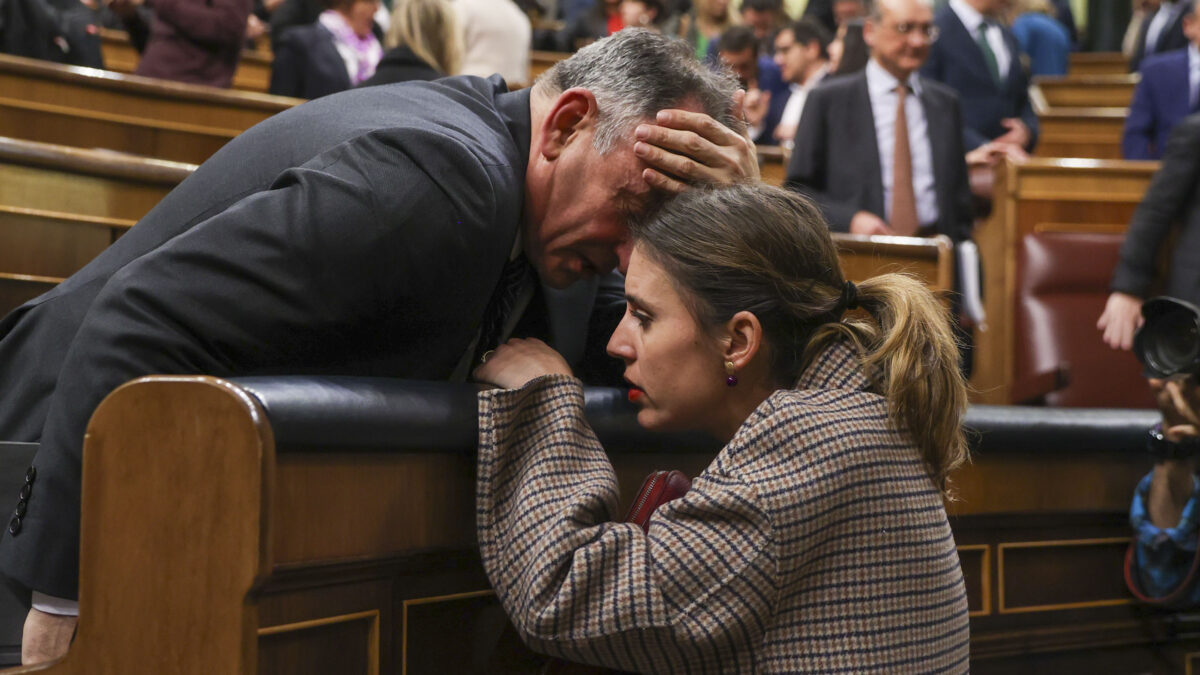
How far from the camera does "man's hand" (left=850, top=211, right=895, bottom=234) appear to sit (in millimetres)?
3098

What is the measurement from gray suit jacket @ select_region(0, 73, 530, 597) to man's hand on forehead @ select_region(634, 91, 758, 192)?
142 mm

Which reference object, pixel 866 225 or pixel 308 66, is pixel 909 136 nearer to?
pixel 866 225

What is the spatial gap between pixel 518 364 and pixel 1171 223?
2.19m

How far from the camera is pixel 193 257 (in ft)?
3.44

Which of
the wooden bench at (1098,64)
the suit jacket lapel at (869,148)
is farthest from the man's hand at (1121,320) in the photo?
the wooden bench at (1098,64)

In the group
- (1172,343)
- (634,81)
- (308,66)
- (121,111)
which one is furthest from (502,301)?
(308,66)

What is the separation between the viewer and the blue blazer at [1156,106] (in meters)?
4.98

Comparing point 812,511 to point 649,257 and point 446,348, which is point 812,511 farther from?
point 446,348

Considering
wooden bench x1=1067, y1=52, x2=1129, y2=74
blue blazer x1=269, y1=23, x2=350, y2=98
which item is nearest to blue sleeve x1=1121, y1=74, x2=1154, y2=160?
blue blazer x1=269, y1=23, x2=350, y2=98

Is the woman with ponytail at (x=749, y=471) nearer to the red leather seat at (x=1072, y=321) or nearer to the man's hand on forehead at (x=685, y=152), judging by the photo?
the man's hand on forehead at (x=685, y=152)

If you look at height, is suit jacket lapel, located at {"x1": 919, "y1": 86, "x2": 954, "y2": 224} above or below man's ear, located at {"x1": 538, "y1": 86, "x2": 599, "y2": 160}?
below

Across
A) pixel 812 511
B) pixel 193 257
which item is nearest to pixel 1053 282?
pixel 812 511

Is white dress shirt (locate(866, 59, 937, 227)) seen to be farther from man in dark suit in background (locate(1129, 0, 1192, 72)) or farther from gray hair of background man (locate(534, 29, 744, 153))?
man in dark suit in background (locate(1129, 0, 1192, 72))

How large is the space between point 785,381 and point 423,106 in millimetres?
463
